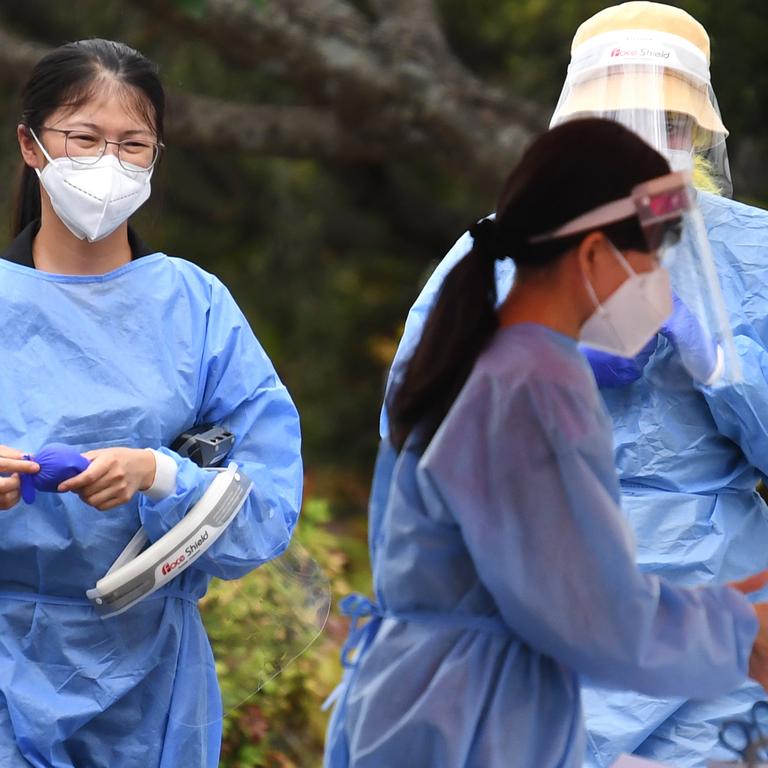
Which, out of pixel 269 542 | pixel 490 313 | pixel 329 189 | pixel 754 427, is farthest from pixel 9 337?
pixel 329 189

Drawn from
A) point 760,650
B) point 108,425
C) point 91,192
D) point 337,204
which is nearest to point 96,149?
point 91,192

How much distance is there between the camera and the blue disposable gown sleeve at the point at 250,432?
3010mm

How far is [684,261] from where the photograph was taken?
8.23 feet

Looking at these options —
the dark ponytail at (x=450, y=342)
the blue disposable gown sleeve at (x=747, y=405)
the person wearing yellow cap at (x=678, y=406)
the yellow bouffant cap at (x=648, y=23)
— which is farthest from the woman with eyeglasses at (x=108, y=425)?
the yellow bouffant cap at (x=648, y=23)

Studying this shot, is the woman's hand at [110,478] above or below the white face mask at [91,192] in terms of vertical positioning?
below

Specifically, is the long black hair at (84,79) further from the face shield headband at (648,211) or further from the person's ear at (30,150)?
the face shield headband at (648,211)

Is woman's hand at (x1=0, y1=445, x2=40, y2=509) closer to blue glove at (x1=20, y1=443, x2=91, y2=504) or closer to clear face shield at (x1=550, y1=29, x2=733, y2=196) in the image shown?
blue glove at (x1=20, y1=443, x2=91, y2=504)

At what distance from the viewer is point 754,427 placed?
3.06 meters

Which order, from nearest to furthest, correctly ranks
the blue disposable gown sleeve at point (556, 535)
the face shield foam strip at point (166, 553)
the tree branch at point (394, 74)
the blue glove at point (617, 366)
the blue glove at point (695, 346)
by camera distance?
the blue disposable gown sleeve at point (556, 535) → the blue glove at point (695, 346) → the face shield foam strip at point (166, 553) → the blue glove at point (617, 366) → the tree branch at point (394, 74)

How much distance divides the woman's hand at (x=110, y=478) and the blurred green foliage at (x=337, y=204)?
4.10 meters

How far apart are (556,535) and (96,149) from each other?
139cm

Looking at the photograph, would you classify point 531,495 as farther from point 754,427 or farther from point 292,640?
point 292,640

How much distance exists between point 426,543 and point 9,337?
3.77 ft

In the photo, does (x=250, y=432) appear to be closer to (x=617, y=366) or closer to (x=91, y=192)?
(x=91, y=192)
